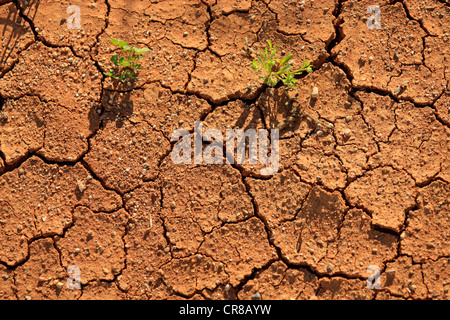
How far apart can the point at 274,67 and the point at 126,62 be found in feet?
3.89

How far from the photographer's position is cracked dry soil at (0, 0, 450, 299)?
301 centimetres

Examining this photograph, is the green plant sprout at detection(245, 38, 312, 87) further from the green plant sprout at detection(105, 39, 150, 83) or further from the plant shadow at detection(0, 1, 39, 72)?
the plant shadow at detection(0, 1, 39, 72)

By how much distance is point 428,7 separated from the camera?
3430 millimetres

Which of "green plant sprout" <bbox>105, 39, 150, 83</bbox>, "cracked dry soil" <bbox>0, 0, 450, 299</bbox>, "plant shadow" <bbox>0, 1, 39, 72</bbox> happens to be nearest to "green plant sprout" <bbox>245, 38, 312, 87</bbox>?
"cracked dry soil" <bbox>0, 0, 450, 299</bbox>

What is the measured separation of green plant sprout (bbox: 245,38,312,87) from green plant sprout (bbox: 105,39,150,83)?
0.89 meters

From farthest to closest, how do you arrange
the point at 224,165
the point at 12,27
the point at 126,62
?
the point at 12,27 → the point at 126,62 → the point at 224,165

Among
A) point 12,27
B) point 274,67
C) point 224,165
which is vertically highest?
point 12,27

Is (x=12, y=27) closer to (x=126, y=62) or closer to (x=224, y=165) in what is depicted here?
(x=126, y=62)

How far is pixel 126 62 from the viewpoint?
10.8ft

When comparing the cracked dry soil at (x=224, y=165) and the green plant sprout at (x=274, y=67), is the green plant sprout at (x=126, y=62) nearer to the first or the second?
the cracked dry soil at (x=224, y=165)

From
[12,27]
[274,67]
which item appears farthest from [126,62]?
[274,67]

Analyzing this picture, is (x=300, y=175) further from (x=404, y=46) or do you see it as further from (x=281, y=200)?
(x=404, y=46)

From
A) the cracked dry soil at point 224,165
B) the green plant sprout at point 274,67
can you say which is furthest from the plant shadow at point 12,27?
the green plant sprout at point 274,67

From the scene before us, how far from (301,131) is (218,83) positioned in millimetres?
765
